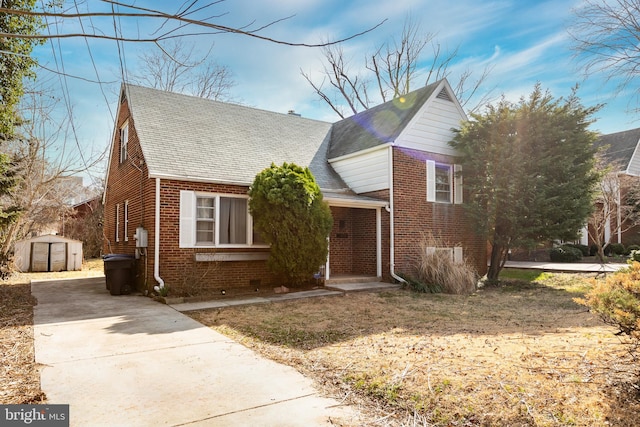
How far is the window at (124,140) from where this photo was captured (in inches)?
533

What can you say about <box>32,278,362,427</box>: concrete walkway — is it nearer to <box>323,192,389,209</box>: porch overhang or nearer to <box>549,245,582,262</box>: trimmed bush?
<box>323,192,389,209</box>: porch overhang

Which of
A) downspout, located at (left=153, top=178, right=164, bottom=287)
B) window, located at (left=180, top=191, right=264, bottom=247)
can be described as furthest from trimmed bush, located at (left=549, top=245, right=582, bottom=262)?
downspout, located at (left=153, top=178, right=164, bottom=287)

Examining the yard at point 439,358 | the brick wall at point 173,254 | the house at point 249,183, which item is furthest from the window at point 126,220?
the yard at point 439,358

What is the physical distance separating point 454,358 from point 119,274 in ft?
28.8

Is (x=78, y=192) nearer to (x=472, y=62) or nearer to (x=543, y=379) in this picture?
(x=472, y=62)

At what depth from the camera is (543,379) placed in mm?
3920

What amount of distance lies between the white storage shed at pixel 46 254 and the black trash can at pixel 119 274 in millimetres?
8098

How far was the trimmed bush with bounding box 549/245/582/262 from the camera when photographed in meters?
19.0

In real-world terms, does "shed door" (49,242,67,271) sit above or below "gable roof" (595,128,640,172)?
below

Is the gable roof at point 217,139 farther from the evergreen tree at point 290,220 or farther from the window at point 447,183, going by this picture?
the window at point 447,183

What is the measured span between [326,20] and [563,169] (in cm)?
1045

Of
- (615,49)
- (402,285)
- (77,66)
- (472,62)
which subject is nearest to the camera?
(77,66)

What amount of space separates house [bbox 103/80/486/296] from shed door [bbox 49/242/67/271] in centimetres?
287

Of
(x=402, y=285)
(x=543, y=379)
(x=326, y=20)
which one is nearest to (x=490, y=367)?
(x=543, y=379)
